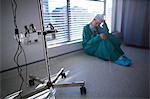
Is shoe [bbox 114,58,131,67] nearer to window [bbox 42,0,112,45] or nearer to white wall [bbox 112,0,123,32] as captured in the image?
window [bbox 42,0,112,45]

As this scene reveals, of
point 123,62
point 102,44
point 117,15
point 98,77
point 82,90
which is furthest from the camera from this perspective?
point 117,15

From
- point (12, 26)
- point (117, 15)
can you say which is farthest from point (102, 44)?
point (117, 15)

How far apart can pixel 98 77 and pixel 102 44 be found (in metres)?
0.81

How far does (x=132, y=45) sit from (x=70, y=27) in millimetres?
1545

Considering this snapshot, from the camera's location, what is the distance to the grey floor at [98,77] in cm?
146

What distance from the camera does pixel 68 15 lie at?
2.73m

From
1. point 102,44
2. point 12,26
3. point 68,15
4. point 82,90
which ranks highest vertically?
point 68,15

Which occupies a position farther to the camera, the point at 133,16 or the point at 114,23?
the point at 114,23

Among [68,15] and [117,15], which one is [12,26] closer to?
[68,15]

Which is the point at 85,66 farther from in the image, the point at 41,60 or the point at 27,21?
the point at 27,21

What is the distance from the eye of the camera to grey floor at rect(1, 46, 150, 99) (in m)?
1.46

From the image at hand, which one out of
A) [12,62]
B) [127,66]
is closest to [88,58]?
[127,66]

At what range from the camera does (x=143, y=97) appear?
1.40 metres

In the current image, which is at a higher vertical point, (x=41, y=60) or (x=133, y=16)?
(x=133, y=16)
